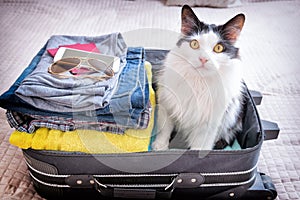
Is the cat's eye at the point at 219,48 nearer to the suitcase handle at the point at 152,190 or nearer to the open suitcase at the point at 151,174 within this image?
the open suitcase at the point at 151,174

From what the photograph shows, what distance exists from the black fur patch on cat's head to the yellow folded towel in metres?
0.33

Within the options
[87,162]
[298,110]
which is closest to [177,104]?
[87,162]

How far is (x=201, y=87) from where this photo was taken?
101 cm

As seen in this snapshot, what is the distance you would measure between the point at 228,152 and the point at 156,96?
314 millimetres

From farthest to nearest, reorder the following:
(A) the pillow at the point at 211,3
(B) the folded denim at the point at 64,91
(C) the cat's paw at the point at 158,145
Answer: (A) the pillow at the point at 211,3, (C) the cat's paw at the point at 158,145, (B) the folded denim at the point at 64,91

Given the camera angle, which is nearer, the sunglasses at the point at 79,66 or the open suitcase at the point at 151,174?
the open suitcase at the point at 151,174

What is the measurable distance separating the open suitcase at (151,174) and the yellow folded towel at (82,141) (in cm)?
2

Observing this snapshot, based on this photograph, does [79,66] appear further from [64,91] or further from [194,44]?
[194,44]

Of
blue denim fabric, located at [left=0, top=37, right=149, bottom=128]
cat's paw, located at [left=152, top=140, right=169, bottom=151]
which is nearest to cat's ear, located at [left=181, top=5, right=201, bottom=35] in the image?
blue denim fabric, located at [left=0, top=37, right=149, bottom=128]

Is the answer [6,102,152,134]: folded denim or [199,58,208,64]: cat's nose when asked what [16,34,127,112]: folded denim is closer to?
[6,102,152,134]: folded denim

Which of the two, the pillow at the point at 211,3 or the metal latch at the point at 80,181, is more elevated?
the pillow at the point at 211,3

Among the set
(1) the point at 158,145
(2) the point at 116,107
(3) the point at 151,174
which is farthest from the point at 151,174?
(2) the point at 116,107

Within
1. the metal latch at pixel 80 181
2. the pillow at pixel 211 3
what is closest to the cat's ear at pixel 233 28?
the metal latch at pixel 80 181

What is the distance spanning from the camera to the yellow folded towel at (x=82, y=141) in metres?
0.88
